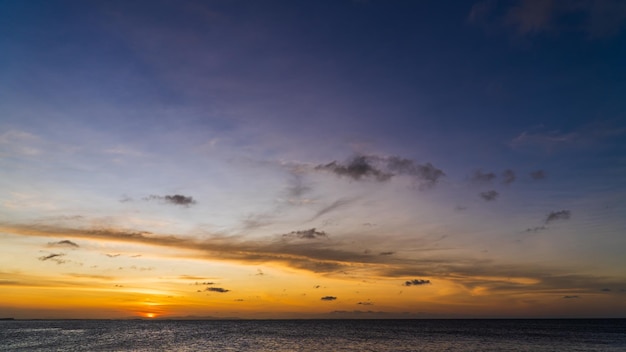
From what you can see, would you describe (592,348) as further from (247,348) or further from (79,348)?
(79,348)

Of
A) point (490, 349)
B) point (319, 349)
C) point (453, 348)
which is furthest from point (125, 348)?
point (490, 349)

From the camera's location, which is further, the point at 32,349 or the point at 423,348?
the point at 423,348

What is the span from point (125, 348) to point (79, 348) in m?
10.3

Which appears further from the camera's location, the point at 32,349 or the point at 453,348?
the point at 453,348

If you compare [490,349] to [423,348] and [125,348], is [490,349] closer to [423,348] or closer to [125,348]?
[423,348]

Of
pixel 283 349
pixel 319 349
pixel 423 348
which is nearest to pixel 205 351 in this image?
pixel 283 349

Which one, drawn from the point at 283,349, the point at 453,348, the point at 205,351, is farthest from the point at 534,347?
the point at 205,351

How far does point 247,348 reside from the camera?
100m

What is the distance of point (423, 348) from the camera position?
101812 millimetres

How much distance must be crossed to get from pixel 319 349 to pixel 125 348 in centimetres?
4537

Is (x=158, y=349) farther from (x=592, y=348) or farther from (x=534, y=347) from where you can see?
(x=592, y=348)

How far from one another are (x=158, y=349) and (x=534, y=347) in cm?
8907

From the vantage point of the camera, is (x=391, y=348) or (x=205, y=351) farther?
(x=391, y=348)

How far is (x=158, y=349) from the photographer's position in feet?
316
